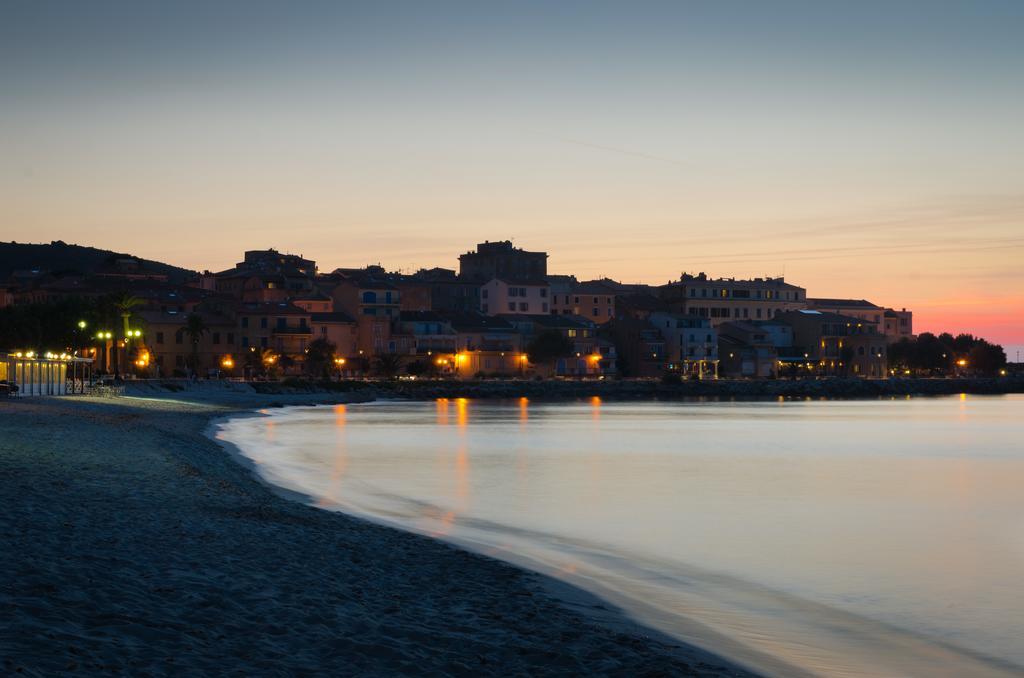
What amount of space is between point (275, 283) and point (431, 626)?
119 metres

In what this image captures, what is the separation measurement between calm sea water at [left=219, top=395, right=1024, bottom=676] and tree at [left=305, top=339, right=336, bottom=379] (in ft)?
164

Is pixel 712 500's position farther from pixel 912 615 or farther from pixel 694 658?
pixel 694 658

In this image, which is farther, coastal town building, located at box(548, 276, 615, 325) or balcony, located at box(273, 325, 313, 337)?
coastal town building, located at box(548, 276, 615, 325)

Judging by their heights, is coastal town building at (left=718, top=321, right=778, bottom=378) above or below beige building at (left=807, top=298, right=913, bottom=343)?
below

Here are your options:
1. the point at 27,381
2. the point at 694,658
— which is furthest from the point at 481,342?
the point at 694,658

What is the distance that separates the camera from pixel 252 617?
413 inches

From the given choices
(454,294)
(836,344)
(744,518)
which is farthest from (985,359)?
(744,518)

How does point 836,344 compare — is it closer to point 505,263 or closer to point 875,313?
point 875,313

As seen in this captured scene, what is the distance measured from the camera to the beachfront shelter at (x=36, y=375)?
56.4m

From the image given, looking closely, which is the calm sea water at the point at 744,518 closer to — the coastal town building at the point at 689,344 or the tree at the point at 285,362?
the tree at the point at 285,362

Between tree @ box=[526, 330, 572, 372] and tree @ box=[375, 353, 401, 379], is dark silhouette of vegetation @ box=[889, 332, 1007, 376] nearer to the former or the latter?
tree @ box=[526, 330, 572, 372]

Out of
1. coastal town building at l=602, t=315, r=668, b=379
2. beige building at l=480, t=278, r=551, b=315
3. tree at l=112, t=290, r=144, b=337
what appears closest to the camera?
tree at l=112, t=290, r=144, b=337

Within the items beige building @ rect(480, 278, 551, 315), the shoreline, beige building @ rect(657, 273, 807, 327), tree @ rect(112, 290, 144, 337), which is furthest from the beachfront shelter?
beige building @ rect(657, 273, 807, 327)

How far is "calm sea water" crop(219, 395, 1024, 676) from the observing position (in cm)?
1436
